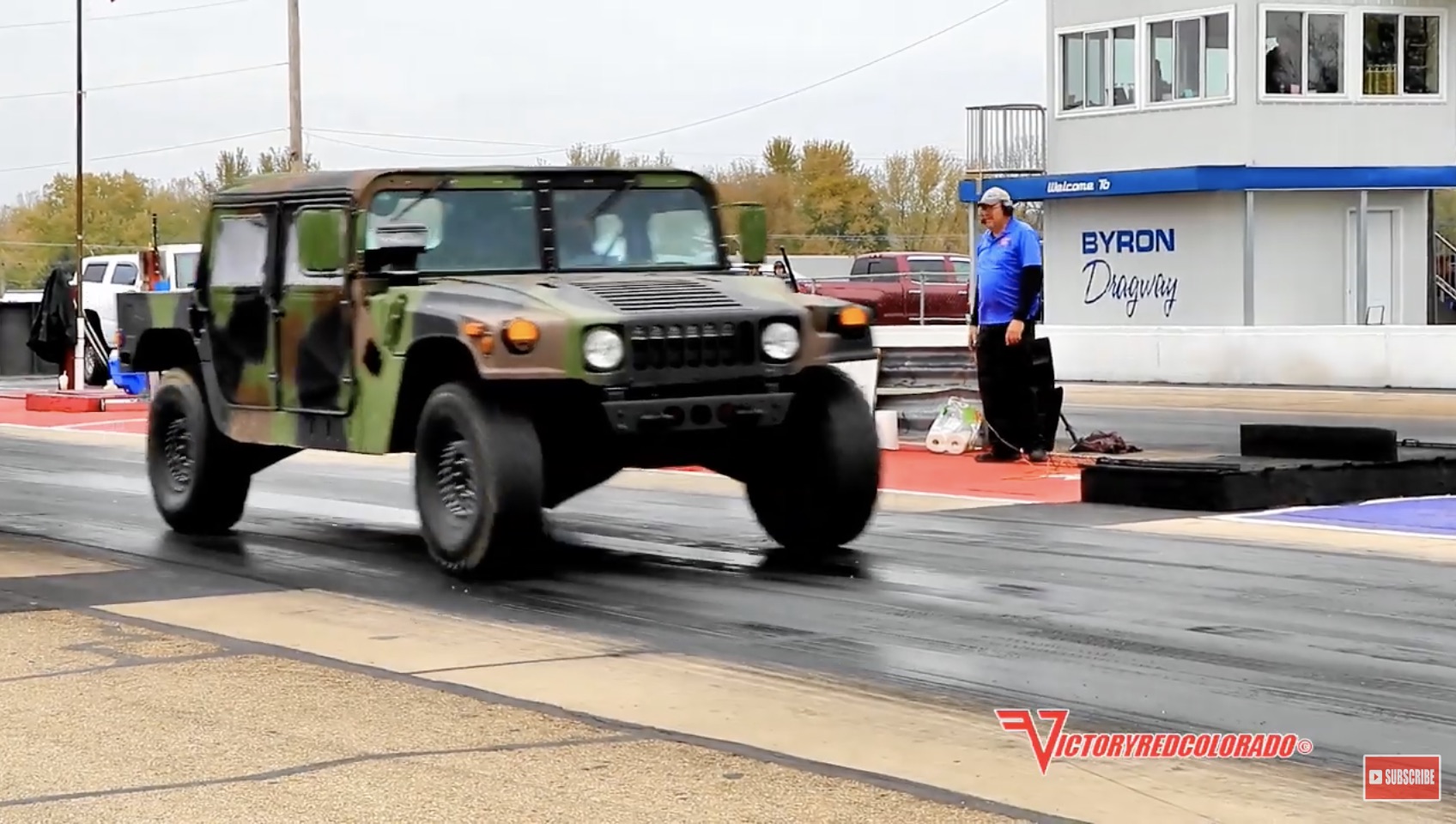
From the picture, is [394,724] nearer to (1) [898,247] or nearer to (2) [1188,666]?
(2) [1188,666]

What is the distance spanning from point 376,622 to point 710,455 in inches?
88.4

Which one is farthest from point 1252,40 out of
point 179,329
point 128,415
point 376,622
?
point 376,622

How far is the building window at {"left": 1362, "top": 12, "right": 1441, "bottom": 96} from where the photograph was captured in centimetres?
3825

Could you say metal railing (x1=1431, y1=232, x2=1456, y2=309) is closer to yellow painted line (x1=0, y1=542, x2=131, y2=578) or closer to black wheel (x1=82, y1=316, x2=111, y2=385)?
black wheel (x1=82, y1=316, x2=111, y2=385)

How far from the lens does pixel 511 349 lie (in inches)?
385

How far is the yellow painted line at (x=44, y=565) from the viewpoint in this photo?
11125 millimetres

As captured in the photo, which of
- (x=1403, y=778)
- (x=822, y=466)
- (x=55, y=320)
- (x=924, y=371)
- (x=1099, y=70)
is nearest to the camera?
Answer: (x=1403, y=778)

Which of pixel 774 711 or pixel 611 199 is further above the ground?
pixel 611 199

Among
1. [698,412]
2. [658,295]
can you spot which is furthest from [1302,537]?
[658,295]

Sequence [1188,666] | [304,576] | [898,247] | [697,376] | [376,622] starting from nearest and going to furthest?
1. [1188,666]
2. [376,622]
3. [697,376]
4. [304,576]
5. [898,247]

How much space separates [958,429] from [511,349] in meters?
7.50

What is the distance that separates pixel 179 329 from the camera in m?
12.6

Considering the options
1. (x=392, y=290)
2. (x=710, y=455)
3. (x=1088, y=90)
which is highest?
(x=1088, y=90)

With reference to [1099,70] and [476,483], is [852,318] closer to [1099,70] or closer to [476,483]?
[476,483]
